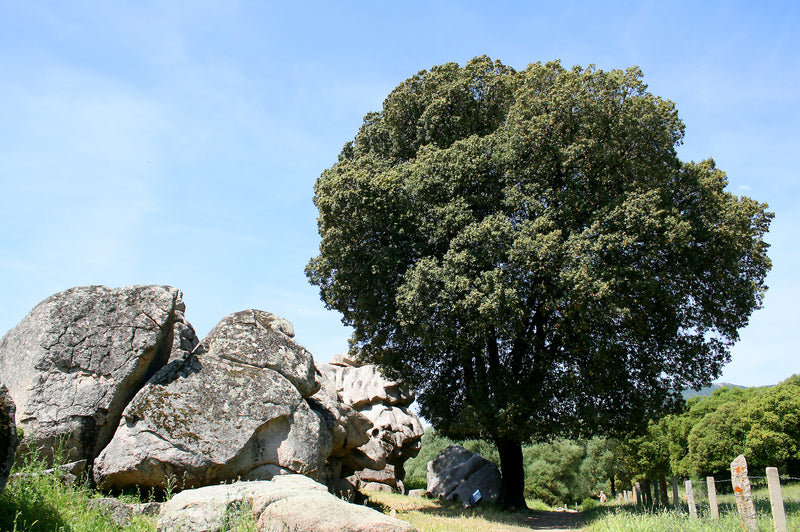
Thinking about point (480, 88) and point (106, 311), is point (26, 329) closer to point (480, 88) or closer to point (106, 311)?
point (106, 311)

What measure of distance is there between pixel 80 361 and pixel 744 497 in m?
14.0

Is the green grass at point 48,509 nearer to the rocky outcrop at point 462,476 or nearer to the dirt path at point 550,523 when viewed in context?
the dirt path at point 550,523

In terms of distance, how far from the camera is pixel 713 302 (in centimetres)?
1816

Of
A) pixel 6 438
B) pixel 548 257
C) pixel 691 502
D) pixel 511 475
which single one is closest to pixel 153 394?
pixel 6 438

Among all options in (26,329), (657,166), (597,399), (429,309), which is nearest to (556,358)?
(597,399)

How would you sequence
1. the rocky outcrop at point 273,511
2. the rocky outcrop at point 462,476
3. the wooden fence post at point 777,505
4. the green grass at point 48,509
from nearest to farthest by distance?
the rocky outcrop at point 273,511 < the green grass at point 48,509 < the wooden fence post at point 777,505 < the rocky outcrop at point 462,476

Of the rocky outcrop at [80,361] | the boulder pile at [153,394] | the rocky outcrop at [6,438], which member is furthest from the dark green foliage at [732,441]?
the rocky outcrop at [6,438]

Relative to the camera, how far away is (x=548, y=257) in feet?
51.7

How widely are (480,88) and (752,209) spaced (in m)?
10.5

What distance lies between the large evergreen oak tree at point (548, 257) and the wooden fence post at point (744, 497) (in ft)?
16.2

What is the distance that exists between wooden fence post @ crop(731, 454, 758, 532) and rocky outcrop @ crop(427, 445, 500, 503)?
12507mm

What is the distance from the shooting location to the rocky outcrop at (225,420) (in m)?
11.0

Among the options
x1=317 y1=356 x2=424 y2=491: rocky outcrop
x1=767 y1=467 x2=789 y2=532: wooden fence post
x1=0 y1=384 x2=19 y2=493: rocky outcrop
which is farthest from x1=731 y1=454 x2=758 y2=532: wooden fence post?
x1=317 y1=356 x2=424 y2=491: rocky outcrop

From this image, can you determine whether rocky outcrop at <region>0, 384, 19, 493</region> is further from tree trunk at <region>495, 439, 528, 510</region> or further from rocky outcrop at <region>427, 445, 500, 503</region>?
rocky outcrop at <region>427, 445, 500, 503</region>
